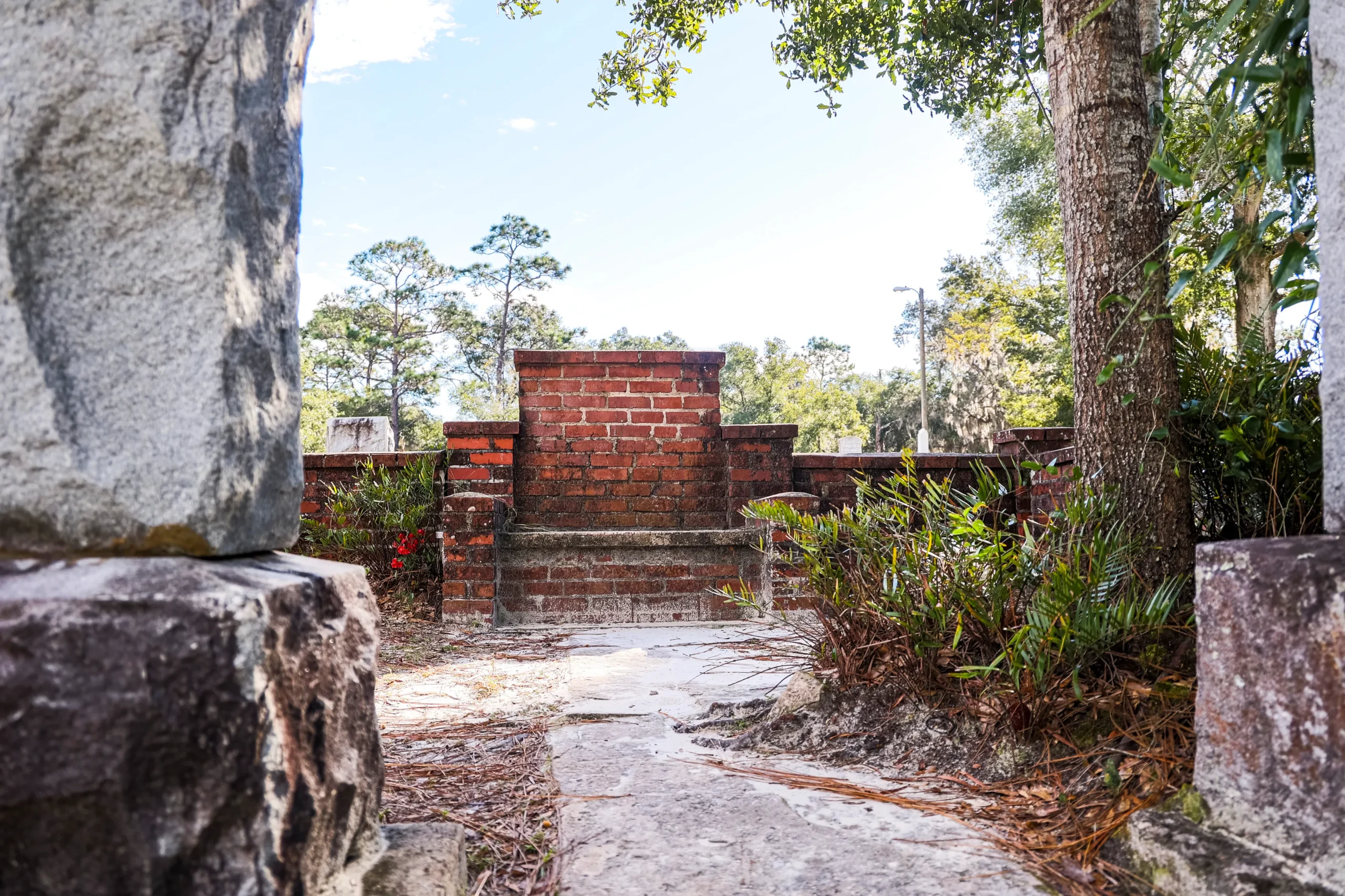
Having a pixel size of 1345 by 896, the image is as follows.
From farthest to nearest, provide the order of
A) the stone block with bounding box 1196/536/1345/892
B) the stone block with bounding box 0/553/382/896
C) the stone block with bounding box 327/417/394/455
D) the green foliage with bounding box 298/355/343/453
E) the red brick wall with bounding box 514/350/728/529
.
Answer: the green foliage with bounding box 298/355/343/453
the stone block with bounding box 327/417/394/455
the red brick wall with bounding box 514/350/728/529
the stone block with bounding box 1196/536/1345/892
the stone block with bounding box 0/553/382/896

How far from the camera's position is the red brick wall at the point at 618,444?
5.73 m

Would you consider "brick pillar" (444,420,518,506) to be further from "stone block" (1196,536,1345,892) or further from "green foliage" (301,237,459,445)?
"green foliage" (301,237,459,445)

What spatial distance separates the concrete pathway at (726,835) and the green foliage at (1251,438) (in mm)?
1005

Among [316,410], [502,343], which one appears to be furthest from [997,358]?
[316,410]

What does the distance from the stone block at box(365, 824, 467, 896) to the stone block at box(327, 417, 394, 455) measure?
6.32 meters

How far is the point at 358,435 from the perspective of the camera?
24.2ft

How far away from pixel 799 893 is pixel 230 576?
1008mm

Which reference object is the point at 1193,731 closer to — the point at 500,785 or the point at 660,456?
the point at 500,785

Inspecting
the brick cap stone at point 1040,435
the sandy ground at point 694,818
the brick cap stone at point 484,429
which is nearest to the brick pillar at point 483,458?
the brick cap stone at point 484,429

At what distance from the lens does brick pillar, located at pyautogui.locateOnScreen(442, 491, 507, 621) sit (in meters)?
4.98

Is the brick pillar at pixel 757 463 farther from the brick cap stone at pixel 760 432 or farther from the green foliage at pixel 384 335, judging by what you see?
the green foliage at pixel 384 335

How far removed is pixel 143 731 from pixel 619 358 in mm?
5114

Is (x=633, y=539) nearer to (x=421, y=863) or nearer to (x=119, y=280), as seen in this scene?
(x=421, y=863)

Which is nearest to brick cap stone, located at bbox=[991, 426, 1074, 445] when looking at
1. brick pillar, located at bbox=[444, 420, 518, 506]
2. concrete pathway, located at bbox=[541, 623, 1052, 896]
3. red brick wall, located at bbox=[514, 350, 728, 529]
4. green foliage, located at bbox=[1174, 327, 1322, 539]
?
red brick wall, located at bbox=[514, 350, 728, 529]
